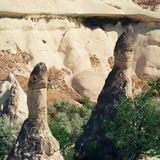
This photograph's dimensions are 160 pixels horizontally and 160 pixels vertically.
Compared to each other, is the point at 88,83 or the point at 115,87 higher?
the point at 115,87

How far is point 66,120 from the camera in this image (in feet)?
59.4

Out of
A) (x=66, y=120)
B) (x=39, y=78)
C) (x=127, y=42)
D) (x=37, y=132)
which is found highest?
(x=127, y=42)

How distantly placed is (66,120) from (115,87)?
16.3ft

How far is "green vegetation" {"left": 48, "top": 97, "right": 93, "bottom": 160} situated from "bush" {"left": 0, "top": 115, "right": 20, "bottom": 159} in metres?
1.10

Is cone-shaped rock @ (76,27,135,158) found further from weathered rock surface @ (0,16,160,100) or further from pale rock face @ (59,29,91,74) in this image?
pale rock face @ (59,29,91,74)

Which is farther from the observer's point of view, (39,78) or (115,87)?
(115,87)

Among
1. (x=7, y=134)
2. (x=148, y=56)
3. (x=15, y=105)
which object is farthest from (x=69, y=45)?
(x=7, y=134)

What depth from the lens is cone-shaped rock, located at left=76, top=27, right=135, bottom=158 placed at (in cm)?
1335

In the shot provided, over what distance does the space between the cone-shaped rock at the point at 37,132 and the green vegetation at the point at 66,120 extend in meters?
2.40

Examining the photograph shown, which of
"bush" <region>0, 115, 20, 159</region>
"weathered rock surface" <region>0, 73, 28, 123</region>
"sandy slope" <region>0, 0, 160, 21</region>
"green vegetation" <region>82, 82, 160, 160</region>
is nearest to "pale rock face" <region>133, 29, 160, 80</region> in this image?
"sandy slope" <region>0, 0, 160, 21</region>

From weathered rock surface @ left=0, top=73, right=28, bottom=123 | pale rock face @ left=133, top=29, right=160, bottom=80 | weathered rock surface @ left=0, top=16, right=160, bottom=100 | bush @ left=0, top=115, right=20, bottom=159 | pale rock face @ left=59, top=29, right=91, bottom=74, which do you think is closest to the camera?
bush @ left=0, top=115, right=20, bottom=159

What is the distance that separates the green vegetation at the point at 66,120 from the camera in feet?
46.4

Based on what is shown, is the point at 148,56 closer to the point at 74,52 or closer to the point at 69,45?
the point at 74,52

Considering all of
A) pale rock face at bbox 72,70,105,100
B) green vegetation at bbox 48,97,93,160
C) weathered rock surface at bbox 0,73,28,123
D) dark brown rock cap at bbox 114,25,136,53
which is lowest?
pale rock face at bbox 72,70,105,100
